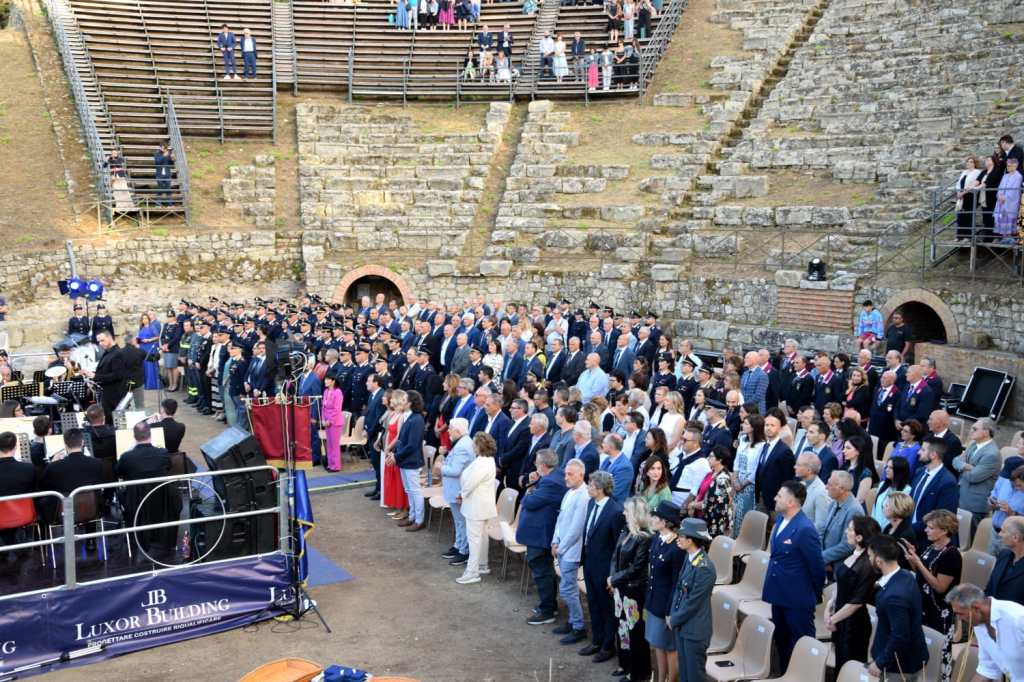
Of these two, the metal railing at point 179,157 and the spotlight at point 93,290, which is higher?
the metal railing at point 179,157

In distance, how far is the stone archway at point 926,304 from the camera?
57.0ft

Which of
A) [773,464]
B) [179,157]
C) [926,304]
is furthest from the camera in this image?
[179,157]

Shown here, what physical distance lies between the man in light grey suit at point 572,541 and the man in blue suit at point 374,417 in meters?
4.84

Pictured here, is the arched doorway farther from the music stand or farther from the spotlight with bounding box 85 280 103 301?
the spotlight with bounding box 85 280 103 301

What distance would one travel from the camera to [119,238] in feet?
81.5

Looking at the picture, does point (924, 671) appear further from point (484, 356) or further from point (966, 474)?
point (484, 356)

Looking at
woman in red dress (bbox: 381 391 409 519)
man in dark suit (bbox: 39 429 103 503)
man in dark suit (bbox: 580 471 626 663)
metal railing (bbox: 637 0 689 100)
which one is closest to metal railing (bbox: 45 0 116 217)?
metal railing (bbox: 637 0 689 100)

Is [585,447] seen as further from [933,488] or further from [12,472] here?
[12,472]

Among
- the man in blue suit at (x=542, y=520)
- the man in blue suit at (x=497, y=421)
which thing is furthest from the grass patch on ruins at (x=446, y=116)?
the man in blue suit at (x=542, y=520)

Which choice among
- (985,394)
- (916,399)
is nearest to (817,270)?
(985,394)

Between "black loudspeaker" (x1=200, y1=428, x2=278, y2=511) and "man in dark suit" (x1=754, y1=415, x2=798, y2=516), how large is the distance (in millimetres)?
4751

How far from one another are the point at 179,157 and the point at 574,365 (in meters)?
15.4

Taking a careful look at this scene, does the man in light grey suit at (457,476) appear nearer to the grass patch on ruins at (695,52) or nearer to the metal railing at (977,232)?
the metal railing at (977,232)

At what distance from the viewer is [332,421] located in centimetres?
1484
